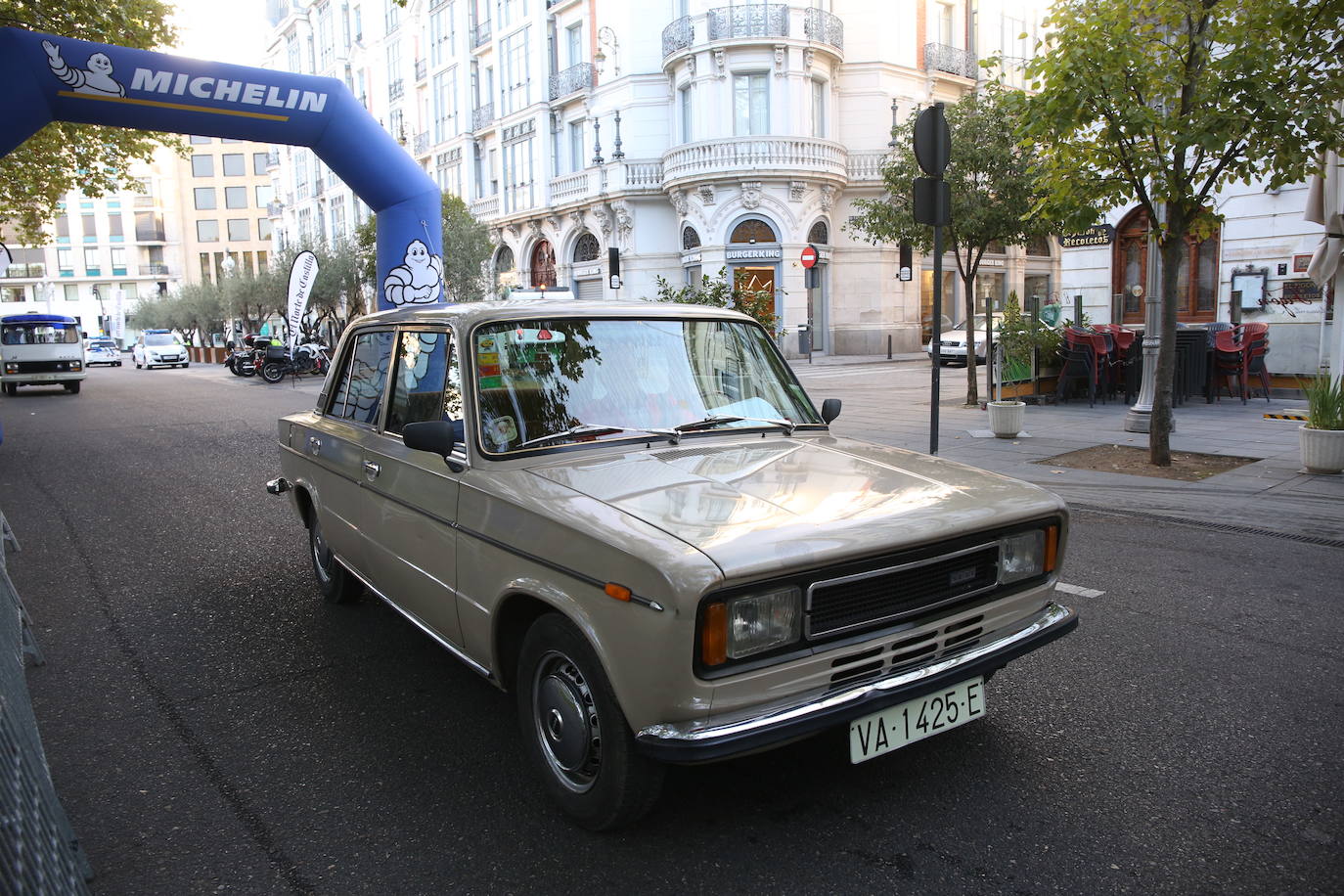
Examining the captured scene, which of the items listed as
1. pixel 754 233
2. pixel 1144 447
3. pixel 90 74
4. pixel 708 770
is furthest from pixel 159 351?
pixel 708 770

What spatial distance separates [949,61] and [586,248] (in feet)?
55.9

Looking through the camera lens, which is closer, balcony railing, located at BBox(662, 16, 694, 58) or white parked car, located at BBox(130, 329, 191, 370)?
balcony railing, located at BBox(662, 16, 694, 58)

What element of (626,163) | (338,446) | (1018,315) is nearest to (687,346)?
(338,446)

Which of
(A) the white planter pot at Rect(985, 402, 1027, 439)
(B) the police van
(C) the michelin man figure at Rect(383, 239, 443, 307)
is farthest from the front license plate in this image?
(B) the police van

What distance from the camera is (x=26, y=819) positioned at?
1.83 metres

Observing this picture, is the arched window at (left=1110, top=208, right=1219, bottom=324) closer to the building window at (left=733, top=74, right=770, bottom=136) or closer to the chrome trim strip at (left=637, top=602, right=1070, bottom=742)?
the chrome trim strip at (left=637, top=602, right=1070, bottom=742)

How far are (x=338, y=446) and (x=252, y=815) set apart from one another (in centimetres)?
195

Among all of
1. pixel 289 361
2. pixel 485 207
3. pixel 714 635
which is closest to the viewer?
pixel 714 635

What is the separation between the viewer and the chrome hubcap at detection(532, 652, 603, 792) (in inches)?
109

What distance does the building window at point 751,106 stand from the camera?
3241 centimetres

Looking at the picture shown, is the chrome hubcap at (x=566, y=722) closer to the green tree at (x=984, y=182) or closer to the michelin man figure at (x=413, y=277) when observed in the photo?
the michelin man figure at (x=413, y=277)

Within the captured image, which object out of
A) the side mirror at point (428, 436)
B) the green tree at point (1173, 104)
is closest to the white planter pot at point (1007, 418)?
the green tree at point (1173, 104)

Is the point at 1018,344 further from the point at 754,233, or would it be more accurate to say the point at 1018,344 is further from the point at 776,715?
the point at 754,233

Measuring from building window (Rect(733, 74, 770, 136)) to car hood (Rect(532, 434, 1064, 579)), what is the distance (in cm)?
3117
